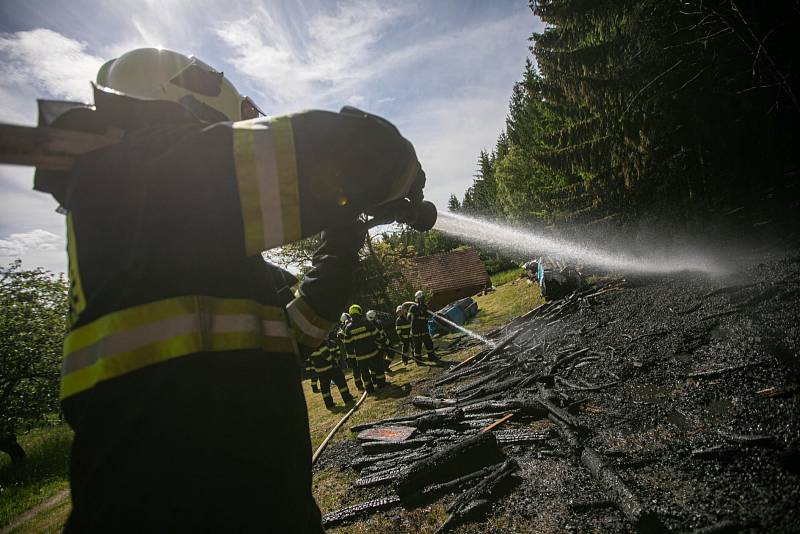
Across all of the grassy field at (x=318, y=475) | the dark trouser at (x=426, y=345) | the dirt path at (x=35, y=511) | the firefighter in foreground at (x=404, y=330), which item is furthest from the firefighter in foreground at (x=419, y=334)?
the dirt path at (x=35, y=511)

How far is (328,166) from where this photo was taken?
116 cm

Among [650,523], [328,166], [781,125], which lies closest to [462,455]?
[650,523]

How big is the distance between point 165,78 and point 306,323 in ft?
4.52

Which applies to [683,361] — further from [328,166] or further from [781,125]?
[781,125]

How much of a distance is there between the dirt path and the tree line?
846 inches

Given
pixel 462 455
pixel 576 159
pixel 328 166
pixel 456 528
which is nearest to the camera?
pixel 328 166

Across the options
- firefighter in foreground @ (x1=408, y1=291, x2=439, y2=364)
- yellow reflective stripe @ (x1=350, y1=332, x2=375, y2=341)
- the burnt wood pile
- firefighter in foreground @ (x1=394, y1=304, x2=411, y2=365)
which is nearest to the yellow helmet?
the burnt wood pile

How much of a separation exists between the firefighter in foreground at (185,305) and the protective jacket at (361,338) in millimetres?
10045

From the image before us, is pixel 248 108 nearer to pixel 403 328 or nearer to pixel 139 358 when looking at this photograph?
pixel 139 358

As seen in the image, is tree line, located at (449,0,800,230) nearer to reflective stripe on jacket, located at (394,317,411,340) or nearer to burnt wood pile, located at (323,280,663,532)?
→ burnt wood pile, located at (323,280,663,532)

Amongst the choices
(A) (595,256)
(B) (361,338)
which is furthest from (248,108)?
(A) (595,256)

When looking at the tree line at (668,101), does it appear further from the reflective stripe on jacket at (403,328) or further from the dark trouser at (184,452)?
the dark trouser at (184,452)

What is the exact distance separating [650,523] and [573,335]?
6.70m

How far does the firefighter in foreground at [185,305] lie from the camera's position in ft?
2.98
